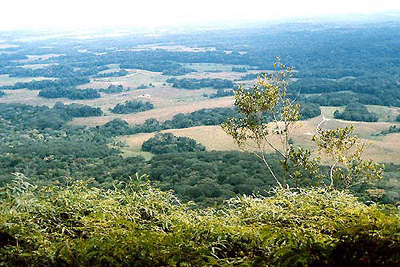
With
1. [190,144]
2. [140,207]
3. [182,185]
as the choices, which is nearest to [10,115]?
[190,144]

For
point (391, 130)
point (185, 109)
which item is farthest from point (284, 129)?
point (185, 109)

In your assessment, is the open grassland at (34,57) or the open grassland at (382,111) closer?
the open grassland at (382,111)

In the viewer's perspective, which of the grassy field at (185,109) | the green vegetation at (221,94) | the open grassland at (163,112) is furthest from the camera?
the green vegetation at (221,94)

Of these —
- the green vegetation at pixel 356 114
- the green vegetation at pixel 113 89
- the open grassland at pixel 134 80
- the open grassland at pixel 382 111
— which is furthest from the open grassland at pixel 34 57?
the green vegetation at pixel 356 114

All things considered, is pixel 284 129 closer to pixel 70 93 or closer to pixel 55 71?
pixel 70 93

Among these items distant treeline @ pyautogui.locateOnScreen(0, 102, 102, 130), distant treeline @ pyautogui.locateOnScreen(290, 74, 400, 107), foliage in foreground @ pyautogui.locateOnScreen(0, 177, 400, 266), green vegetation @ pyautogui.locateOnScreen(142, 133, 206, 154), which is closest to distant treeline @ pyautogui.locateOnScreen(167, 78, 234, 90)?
distant treeline @ pyautogui.locateOnScreen(290, 74, 400, 107)

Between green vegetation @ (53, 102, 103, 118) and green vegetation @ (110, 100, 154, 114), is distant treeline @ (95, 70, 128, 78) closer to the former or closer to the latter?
green vegetation @ (110, 100, 154, 114)

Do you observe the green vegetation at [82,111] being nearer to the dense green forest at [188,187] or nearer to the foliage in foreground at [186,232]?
the dense green forest at [188,187]
